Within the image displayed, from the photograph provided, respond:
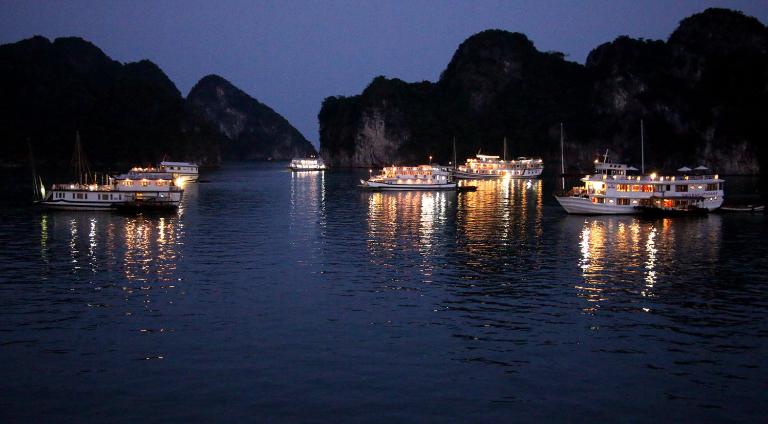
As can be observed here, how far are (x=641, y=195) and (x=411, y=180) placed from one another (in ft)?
182

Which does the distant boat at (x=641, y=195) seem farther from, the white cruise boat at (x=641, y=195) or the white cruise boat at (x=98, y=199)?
the white cruise boat at (x=98, y=199)

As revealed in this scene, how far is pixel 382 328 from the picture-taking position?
29.6 meters

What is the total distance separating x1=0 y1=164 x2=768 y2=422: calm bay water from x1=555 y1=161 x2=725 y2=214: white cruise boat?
64.7 feet

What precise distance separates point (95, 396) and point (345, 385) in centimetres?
750

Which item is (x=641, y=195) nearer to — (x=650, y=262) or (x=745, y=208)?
(x=745, y=208)

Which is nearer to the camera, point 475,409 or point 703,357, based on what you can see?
point 475,409

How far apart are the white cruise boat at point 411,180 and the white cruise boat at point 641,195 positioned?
1892 inches

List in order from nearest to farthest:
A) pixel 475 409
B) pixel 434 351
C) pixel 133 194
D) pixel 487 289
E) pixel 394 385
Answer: pixel 475 409 → pixel 394 385 → pixel 434 351 → pixel 487 289 → pixel 133 194

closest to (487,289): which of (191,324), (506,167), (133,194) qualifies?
(191,324)

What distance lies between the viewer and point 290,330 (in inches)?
1155

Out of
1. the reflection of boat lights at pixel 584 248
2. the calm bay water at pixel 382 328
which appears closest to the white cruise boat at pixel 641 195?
the reflection of boat lights at pixel 584 248

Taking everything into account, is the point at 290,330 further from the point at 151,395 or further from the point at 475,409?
the point at 475,409

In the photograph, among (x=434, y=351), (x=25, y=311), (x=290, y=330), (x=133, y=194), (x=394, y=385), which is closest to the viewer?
(x=394, y=385)

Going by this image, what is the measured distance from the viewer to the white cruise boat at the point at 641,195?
80.3 metres
